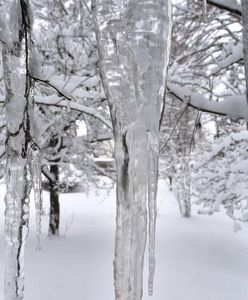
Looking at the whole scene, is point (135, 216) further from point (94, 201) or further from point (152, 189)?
point (94, 201)

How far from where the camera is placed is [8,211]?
84.6 inches

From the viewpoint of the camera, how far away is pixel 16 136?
7.37 feet

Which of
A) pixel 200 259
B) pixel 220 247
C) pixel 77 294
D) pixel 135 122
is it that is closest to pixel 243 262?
pixel 200 259

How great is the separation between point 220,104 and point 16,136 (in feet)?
9.46

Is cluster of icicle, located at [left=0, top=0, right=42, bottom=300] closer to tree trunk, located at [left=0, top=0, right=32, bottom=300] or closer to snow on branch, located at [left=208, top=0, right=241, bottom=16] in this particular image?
tree trunk, located at [left=0, top=0, right=32, bottom=300]


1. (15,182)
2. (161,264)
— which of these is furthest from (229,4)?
(161,264)

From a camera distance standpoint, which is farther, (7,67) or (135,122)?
(7,67)

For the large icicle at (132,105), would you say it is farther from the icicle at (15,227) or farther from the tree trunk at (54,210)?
the tree trunk at (54,210)

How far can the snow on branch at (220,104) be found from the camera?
171 inches

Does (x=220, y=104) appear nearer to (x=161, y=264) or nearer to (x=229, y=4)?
(x=229, y=4)

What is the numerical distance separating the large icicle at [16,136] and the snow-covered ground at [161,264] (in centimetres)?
366

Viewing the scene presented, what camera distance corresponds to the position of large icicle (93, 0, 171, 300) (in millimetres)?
1444

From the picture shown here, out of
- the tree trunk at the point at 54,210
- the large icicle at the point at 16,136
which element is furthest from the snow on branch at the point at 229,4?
the tree trunk at the point at 54,210

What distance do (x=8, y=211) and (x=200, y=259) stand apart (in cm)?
656
